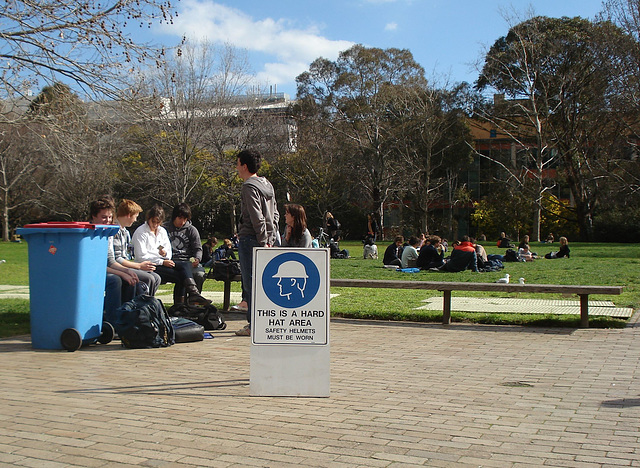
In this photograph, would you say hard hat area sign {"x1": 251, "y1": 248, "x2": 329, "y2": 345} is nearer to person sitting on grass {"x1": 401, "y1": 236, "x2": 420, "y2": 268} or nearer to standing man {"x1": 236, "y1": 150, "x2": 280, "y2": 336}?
standing man {"x1": 236, "y1": 150, "x2": 280, "y2": 336}

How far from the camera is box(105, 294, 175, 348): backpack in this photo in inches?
303

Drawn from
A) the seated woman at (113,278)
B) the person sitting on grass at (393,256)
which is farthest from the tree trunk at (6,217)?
the seated woman at (113,278)

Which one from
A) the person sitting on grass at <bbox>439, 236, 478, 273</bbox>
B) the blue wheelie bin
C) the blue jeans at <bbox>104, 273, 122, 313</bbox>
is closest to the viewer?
the blue wheelie bin

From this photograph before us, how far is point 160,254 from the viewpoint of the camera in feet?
32.1

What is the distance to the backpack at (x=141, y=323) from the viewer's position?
7707 mm

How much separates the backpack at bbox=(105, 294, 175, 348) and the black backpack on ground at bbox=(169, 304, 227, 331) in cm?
114

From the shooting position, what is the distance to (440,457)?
13.2 ft

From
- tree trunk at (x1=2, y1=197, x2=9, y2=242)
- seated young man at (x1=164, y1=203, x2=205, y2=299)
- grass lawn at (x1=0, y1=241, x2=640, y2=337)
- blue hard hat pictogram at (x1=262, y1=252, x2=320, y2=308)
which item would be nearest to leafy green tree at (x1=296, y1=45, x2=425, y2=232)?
tree trunk at (x1=2, y1=197, x2=9, y2=242)

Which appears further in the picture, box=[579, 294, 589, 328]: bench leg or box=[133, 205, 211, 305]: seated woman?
box=[133, 205, 211, 305]: seated woman

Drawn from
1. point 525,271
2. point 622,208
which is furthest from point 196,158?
point 525,271

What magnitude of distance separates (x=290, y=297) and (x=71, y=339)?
3.07m

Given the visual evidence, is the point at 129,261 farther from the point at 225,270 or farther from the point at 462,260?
the point at 462,260

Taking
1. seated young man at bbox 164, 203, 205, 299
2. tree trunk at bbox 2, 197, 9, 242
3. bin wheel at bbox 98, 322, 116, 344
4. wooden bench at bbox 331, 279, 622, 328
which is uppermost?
tree trunk at bbox 2, 197, 9, 242

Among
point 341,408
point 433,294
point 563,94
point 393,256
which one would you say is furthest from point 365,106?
point 341,408
